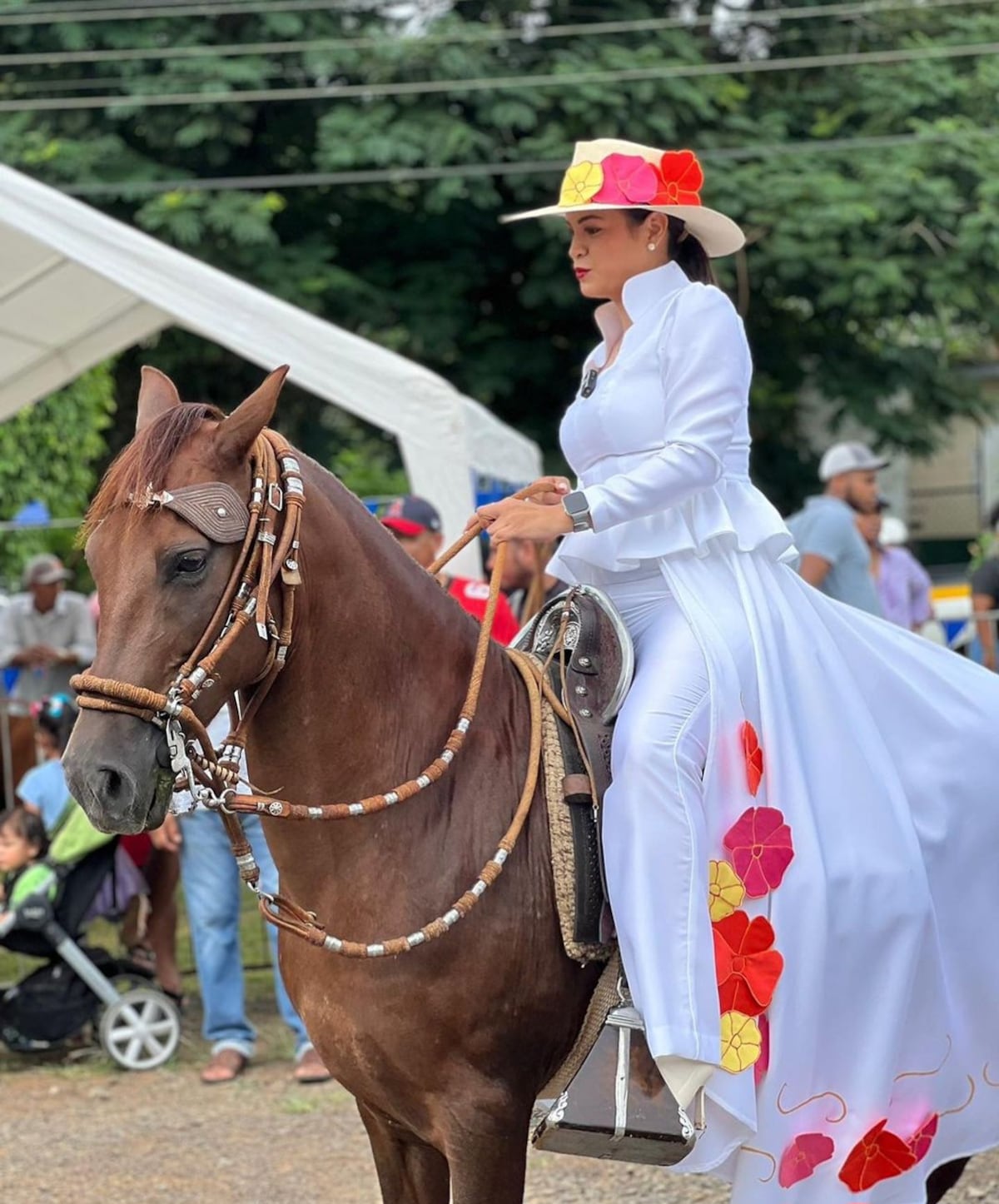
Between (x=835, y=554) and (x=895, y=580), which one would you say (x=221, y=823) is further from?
(x=895, y=580)

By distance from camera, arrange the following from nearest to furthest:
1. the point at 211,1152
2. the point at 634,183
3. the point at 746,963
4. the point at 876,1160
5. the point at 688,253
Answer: the point at 746,963 → the point at 876,1160 → the point at 634,183 → the point at 688,253 → the point at 211,1152

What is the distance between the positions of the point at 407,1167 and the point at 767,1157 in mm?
709

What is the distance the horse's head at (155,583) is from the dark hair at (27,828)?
14.9ft

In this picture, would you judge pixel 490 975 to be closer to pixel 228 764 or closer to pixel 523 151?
pixel 228 764

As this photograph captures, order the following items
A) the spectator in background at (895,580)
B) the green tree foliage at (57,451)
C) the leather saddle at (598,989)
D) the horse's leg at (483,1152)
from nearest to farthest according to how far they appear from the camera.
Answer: the horse's leg at (483,1152)
the leather saddle at (598,989)
the spectator in background at (895,580)
the green tree foliage at (57,451)

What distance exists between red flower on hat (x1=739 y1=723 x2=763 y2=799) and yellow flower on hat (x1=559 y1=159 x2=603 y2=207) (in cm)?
113

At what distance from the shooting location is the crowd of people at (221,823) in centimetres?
643

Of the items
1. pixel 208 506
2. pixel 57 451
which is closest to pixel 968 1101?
pixel 208 506

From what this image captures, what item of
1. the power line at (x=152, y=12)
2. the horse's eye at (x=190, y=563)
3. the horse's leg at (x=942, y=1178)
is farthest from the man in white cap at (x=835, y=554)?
the power line at (x=152, y=12)

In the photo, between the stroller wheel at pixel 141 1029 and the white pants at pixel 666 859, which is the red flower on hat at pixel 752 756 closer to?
the white pants at pixel 666 859

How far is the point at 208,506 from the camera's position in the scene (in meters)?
2.71

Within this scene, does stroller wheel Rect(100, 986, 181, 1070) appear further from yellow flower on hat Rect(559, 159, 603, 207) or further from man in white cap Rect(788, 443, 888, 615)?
yellow flower on hat Rect(559, 159, 603, 207)

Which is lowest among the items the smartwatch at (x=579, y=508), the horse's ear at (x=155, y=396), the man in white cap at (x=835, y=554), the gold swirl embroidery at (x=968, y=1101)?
the man in white cap at (x=835, y=554)

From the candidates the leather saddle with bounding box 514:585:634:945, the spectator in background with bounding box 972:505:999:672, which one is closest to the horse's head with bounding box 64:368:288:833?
the leather saddle with bounding box 514:585:634:945
